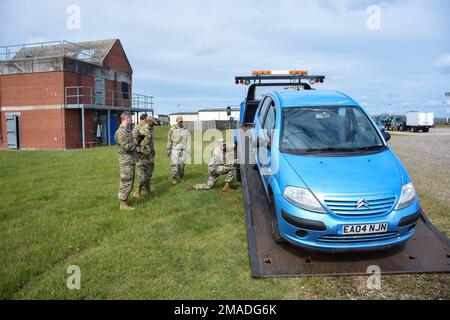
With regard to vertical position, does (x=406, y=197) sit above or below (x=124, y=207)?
above

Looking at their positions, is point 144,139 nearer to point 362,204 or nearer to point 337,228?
point 337,228

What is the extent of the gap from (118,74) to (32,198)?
78.4 feet

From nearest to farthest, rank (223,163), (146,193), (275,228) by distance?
(275,228) < (223,163) < (146,193)

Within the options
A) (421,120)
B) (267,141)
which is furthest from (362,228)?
(421,120)

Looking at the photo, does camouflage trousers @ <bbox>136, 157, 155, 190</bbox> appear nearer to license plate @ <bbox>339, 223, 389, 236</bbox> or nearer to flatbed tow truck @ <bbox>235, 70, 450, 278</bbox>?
flatbed tow truck @ <bbox>235, 70, 450, 278</bbox>

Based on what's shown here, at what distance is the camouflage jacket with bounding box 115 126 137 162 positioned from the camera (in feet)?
21.8

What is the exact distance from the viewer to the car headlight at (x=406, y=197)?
12.5 feet

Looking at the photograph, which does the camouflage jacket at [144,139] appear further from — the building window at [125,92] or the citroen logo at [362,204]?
the building window at [125,92]

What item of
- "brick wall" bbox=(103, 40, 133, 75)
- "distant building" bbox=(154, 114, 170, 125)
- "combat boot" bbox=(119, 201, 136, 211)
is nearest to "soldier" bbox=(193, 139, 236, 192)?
"combat boot" bbox=(119, 201, 136, 211)

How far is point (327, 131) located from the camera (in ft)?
15.9

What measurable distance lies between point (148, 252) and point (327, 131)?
3052 millimetres

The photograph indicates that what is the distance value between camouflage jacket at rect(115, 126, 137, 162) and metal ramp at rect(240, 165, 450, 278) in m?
3.20

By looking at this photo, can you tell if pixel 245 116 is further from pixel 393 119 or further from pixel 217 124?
pixel 393 119
